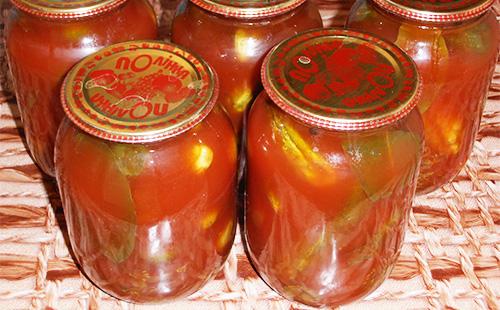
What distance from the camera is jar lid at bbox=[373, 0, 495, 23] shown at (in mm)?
788

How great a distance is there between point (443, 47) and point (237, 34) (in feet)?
0.75

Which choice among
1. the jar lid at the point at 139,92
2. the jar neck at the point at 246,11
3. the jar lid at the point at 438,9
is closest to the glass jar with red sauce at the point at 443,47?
the jar lid at the point at 438,9

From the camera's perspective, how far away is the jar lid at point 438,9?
31.0 inches

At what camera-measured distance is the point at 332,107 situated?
2.19ft

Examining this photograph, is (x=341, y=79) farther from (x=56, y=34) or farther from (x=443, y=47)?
(x=56, y=34)

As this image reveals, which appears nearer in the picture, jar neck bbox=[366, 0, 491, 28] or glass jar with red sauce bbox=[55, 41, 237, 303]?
glass jar with red sauce bbox=[55, 41, 237, 303]

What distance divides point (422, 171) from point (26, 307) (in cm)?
49

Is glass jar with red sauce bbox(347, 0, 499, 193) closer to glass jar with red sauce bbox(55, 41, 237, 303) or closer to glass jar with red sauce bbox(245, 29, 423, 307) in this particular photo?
glass jar with red sauce bbox(245, 29, 423, 307)

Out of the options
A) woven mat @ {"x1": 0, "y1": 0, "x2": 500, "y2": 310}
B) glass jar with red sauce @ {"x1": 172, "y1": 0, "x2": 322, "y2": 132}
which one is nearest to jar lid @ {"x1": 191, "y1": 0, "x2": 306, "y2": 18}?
glass jar with red sauce @ {"x1": 172, "y1": 0, "x2": 322, "y2": 132}

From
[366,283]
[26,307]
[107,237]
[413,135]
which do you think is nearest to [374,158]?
[413,135]

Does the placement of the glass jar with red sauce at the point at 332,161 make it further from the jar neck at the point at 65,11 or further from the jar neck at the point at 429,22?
the jar neck at the point at 65,11

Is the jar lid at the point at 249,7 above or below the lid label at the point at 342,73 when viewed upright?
above

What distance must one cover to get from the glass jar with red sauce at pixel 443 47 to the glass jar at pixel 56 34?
10.2 inches

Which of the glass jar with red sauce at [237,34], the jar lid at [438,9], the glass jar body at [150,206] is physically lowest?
the glass jar body at [150,206]
